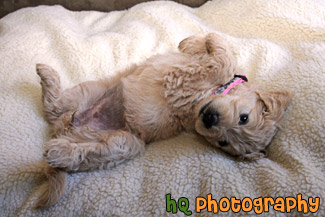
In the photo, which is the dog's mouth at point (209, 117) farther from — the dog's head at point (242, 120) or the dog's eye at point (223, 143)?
the dog's eye at point (223, 143)

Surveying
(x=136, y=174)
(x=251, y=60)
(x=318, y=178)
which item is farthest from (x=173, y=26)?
(x=318, y=178)

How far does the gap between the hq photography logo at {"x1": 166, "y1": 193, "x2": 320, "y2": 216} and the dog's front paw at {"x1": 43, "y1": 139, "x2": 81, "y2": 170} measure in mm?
404

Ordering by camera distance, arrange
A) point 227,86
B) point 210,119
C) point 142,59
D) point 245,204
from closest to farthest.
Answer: point 245,204 → point 210,119 → point 227,86 → point 142,59

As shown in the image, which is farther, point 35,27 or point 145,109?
point 35,27

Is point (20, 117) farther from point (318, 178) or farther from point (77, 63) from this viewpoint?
point (318, 178)

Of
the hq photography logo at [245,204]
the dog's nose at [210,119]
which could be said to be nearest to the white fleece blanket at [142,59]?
the hq photography logo at [245,204]

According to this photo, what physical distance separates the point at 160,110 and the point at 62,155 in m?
0.48

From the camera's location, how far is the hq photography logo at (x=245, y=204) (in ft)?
2.92

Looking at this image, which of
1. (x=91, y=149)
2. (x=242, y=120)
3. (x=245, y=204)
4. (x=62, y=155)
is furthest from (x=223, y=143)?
(x=62, y=155)

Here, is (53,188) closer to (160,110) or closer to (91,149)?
(91,149)

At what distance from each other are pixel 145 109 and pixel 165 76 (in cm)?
19

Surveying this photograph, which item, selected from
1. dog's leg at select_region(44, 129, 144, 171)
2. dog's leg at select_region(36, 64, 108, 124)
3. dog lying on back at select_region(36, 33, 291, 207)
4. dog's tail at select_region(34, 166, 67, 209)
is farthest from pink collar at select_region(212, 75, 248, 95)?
dog's tail at select_region(34, 166, 67, 209)

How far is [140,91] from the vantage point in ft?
4.19

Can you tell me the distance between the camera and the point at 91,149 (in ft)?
3.55
